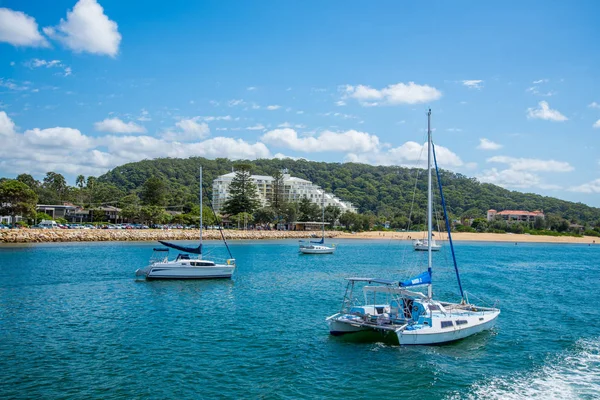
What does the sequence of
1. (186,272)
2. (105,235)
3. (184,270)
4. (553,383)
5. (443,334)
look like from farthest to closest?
(105,235), (186,272), (184,270), (443,334), (553,383)

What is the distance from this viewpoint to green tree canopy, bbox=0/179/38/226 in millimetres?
89375

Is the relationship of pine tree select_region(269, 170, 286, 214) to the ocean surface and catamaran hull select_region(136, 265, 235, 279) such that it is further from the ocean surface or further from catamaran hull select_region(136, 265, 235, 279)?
the ocean surface

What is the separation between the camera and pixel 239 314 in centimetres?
2961

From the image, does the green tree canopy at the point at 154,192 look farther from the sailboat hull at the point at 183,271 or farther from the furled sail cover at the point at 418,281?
the furled sail cover at the point at 418,281

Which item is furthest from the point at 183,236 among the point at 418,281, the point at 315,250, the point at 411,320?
the point at 411,320

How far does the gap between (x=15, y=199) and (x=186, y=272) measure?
216ft

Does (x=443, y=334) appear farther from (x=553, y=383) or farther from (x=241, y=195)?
(x=241, y=195)

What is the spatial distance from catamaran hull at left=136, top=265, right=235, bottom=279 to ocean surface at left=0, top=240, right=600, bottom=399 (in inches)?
64.1

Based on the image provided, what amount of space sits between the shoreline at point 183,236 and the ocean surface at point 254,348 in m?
18.7

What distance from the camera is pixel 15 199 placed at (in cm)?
9081

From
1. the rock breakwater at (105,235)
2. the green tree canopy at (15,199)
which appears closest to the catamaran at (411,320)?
the rock breakwater at (105,235)

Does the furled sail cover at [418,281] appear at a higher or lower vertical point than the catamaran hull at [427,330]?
higher

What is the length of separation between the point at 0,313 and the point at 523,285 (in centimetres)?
4255

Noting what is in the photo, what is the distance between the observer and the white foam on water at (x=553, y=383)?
17341 millimetres
